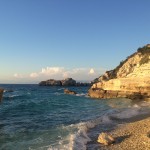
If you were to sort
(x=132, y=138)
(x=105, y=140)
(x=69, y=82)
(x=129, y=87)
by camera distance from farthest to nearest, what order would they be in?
(x=69, y=82) < (x=129, y=87) < (x=132, y=138) < (x=105, y=140)

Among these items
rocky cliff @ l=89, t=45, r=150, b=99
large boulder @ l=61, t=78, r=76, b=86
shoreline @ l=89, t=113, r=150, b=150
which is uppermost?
large boulder @ l=61, t=78, r=76, b=86

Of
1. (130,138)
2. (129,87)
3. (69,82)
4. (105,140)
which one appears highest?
(69,82)

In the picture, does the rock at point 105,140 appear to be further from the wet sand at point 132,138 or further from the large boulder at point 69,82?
the large boulder at point 69,82

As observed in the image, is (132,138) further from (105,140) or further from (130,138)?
(105,140)

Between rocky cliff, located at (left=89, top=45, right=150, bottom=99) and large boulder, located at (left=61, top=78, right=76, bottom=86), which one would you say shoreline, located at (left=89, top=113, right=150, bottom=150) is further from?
large boulder, located at (left=61, top=78, right=76, bottom=86)

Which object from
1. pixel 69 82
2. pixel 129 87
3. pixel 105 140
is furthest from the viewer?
pixel 69 82

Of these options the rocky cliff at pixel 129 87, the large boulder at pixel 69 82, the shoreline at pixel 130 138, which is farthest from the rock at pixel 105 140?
the large boulder at pixel 69 82

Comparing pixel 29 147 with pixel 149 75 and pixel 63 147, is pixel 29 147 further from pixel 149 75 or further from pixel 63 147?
pixel 149 75

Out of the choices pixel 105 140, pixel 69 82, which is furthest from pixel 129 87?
pixel 69 82

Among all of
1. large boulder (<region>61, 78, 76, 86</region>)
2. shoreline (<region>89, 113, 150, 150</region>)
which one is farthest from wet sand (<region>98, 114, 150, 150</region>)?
large boulder (<region>61, 78, 76, 86</region>)

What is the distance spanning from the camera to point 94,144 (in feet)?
61.3

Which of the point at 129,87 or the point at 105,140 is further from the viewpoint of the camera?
the point at 129,87

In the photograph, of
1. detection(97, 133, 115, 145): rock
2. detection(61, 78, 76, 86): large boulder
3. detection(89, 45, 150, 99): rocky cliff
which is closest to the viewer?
detection(97, 133, 115, 145): rock

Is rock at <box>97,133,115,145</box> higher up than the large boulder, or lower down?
lower down
